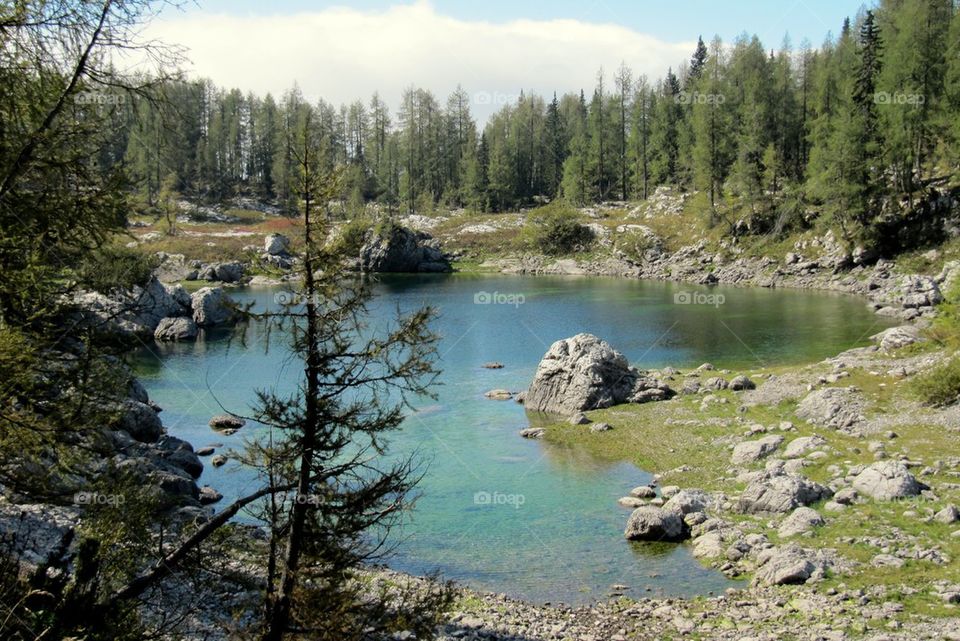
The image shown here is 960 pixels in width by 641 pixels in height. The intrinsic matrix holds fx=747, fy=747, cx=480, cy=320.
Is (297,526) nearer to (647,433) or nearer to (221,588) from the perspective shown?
(221,588)

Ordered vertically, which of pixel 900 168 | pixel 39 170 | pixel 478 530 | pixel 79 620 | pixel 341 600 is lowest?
pixel 478 530

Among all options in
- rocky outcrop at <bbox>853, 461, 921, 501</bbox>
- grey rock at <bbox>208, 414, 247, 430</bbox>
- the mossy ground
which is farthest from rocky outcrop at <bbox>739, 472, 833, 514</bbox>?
grey rock at <bbox>208, 414, 247, 430</bbox>

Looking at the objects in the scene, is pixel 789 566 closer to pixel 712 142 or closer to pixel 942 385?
pixel 942 385

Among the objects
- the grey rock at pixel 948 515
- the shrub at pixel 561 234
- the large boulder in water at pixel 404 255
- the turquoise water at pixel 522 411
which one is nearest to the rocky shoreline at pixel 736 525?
the grey rock at pixel 948 515

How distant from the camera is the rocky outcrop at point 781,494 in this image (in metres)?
23.5

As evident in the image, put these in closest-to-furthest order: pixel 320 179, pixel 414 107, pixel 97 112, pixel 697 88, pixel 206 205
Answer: pixel 97 112 < pixel 320 179 < pixel 697 88 < pixel 206 205 < pixel 414 107

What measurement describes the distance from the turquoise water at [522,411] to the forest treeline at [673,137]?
1166 centimetres

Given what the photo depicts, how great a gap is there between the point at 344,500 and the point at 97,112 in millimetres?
6775

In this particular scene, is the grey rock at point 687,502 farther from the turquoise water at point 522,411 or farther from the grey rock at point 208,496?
the grey rock at point 208,496

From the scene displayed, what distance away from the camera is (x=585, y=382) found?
37781 mm

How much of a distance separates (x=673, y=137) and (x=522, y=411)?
331 feet

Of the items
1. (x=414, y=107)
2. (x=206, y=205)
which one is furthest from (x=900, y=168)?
(x=206, y=205)

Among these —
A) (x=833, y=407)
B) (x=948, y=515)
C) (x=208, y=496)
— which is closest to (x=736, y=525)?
(x=948, y=515)

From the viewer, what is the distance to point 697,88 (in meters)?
111
